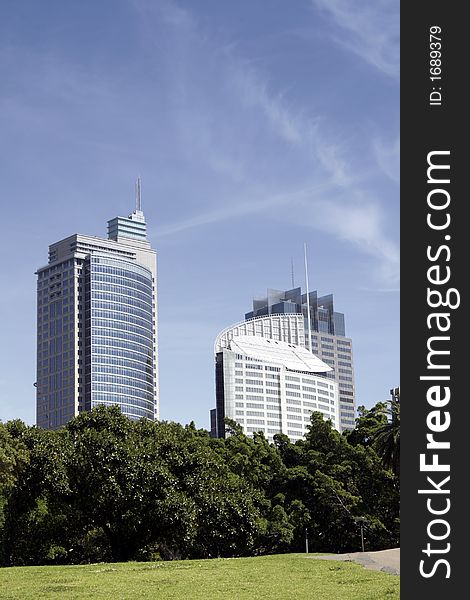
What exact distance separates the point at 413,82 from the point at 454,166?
1138 millimetres

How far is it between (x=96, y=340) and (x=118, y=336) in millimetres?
5023

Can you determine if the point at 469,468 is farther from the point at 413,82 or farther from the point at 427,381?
the point at 413,82

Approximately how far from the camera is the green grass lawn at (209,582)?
66.3 ft

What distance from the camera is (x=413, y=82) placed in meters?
10.2

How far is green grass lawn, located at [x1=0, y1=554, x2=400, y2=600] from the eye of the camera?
20203 mm

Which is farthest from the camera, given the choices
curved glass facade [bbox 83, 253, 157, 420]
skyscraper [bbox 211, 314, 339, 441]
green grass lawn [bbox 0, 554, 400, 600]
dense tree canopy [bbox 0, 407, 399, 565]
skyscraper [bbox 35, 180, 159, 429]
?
skyscraper [bbox 211, 314, 339, 441]

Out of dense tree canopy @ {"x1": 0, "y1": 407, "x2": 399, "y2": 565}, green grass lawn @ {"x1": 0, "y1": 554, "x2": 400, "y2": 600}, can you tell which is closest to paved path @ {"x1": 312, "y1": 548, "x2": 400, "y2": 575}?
green grass lawn @ {"x1": 0, "y1": 554, "x2": 400, "y2": 600}

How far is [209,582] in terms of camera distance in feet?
76.9

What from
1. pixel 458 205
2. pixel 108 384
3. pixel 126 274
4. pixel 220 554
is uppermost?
pixel 126 274

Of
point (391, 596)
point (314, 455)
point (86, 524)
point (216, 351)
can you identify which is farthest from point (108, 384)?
point (391, 596)

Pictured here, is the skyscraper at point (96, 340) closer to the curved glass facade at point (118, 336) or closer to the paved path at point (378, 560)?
the curved glass facade at point (118, 336)

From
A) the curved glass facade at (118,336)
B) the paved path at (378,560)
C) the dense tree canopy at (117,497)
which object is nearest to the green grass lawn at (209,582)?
the paved path at (378,560)

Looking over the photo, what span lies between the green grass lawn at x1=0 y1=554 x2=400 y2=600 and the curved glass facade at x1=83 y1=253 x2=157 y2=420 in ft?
508

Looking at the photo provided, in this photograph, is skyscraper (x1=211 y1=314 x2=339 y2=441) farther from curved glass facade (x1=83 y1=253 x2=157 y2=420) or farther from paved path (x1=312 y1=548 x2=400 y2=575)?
paved path (x1=312 y1=548 x2=400 y2=575)
